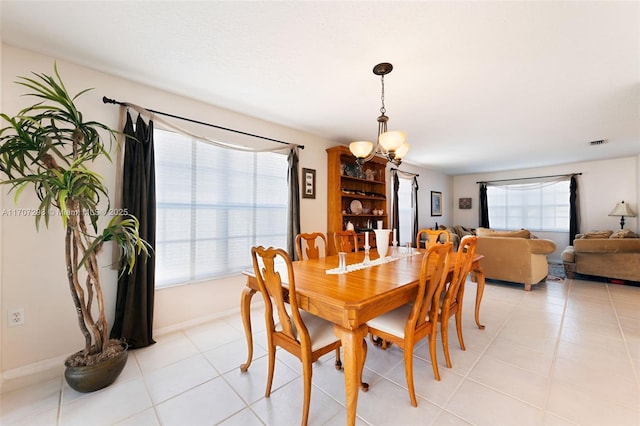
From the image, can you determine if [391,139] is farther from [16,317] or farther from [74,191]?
[16,317]

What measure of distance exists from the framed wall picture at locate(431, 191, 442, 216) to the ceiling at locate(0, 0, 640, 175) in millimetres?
3785

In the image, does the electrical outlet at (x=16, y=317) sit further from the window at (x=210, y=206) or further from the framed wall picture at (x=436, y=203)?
the framed wall picture at (x=436, y=203)

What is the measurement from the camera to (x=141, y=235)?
225cm

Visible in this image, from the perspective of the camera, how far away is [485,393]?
1683 millimetres

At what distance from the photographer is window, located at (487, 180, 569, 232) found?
6.16m

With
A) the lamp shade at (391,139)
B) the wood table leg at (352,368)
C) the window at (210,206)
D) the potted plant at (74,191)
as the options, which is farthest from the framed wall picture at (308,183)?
the wood table leg at (352,368)

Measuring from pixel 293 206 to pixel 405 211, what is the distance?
3.47 m

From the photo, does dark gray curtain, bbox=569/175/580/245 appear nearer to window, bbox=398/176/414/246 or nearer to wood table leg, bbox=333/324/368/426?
window, bbox=398/176/414/246

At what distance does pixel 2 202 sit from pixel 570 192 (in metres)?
9.05

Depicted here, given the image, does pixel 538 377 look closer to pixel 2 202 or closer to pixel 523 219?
pixel 2 202

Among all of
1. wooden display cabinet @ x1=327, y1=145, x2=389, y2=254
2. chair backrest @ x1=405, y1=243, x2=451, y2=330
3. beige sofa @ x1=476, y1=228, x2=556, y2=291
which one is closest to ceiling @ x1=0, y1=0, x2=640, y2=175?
wooden display cabinet @ x1=327, y1=145, x2=389, y2=254

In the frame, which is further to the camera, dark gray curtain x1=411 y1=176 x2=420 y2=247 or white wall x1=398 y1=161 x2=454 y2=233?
white wall x1=398 y1=161 x2=454 y2=233

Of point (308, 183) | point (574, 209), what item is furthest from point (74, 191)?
point (574, 209)

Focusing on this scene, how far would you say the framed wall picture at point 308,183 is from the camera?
3.72 metres
